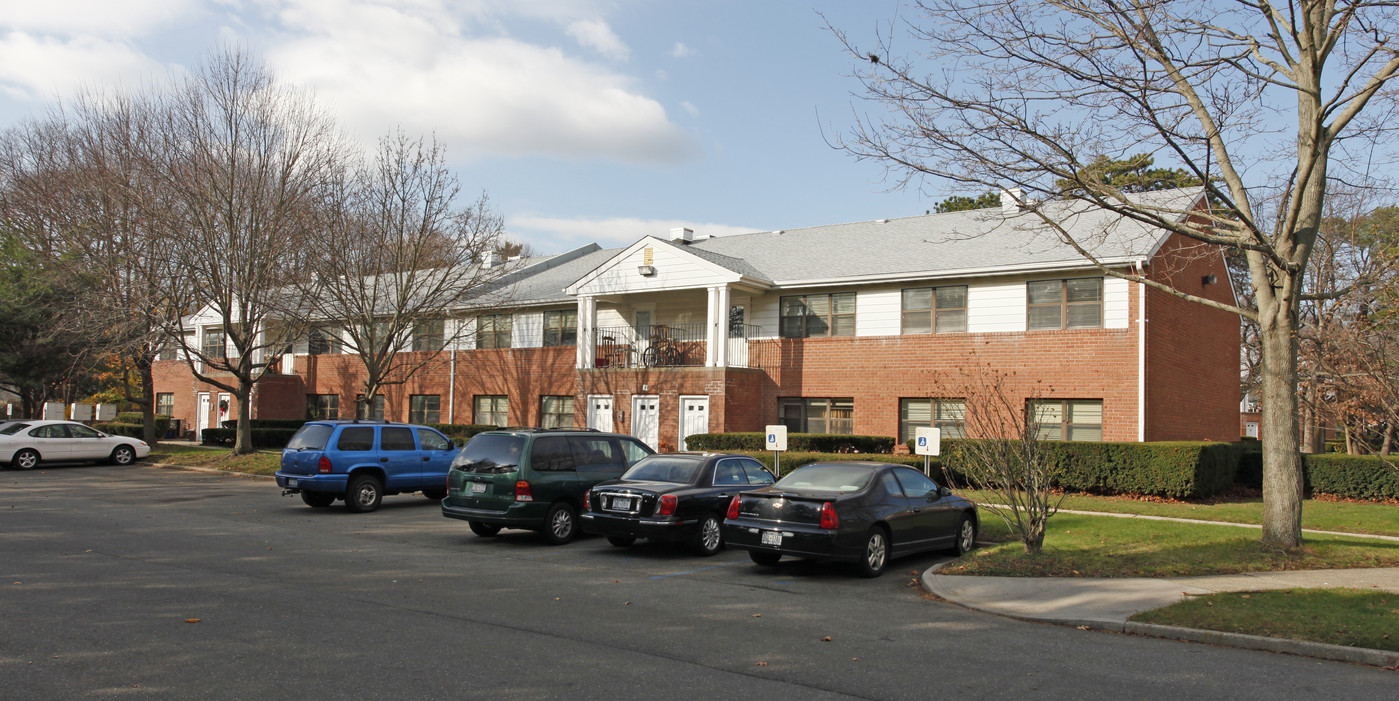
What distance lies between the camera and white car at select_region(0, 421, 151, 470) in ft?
89.4

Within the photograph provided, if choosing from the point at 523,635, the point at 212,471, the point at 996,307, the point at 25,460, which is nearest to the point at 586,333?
the point at 212,471

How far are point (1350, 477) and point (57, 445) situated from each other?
3423 centimetres

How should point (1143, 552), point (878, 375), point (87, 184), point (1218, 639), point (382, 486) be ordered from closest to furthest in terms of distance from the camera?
point (1218, 639) < point (1143, 552) < point (382, 486) < point (878, 375) < point (87, 184)

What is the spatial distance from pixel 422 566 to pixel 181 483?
15627 millimetres

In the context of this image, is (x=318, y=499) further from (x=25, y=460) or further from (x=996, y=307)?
(x=996, y=307)

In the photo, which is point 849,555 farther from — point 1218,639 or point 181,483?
point 181,483

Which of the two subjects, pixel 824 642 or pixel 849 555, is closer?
pixel 824 642

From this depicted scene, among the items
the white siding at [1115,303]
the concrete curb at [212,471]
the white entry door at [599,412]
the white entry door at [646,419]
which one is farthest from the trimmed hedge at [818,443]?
the concrete curb at [212,471]

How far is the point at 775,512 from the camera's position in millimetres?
11281

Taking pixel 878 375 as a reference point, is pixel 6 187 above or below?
above

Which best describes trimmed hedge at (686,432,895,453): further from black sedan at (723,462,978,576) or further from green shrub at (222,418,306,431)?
green shrub at (222,418,306,431)

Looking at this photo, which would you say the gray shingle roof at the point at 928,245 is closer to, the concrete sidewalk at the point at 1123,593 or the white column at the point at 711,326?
the white column at the point at 711,326

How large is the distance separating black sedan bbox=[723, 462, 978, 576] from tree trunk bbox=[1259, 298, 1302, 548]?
13.1 ft

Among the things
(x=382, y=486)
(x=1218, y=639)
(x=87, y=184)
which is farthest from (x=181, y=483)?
(x=1218, y=639)
